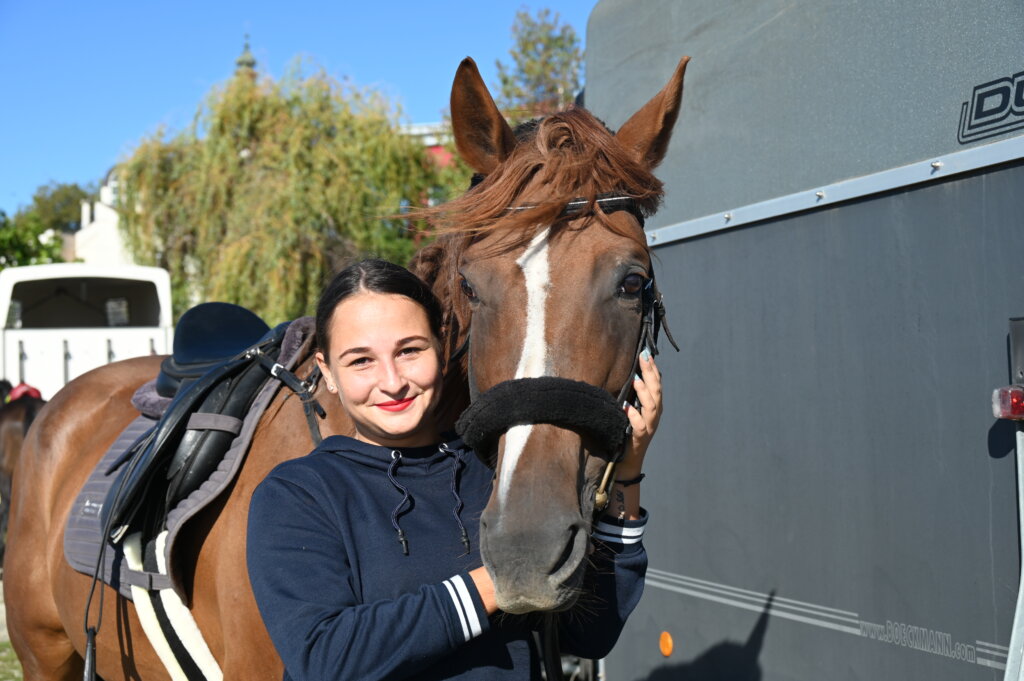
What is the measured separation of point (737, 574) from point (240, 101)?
47.3 feet

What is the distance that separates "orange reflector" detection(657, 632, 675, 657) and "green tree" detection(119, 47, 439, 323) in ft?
37.2

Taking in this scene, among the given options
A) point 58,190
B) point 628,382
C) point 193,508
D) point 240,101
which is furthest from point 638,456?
point 58,190

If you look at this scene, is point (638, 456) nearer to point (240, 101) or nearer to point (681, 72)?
point (681, 72)

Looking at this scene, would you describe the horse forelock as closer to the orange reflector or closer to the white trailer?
the orange reflector

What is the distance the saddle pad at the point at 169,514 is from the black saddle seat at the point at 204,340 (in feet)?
0.74

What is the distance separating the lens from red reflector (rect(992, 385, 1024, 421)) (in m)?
1.87

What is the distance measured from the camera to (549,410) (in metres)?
1.47

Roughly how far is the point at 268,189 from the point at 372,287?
13.6m

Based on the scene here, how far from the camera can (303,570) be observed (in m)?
1.48

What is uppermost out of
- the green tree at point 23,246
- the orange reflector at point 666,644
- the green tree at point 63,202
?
the green tree at point 63,202

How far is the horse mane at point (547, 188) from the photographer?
1.72 m

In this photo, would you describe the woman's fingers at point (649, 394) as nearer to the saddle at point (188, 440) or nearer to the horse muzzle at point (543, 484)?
the horse muzzle at point (543, 484)

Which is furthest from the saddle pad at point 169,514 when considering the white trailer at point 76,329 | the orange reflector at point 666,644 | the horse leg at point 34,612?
the white trailer at point 76,329

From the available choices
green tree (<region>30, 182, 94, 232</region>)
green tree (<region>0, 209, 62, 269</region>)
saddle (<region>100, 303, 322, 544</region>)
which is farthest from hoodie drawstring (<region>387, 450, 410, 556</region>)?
green tree (<region>30, 182, 94, 232</region>)
